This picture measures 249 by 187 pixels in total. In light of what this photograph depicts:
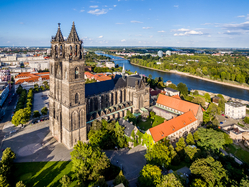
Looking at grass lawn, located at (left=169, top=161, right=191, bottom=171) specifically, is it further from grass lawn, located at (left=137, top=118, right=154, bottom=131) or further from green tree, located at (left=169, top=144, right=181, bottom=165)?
grass lawn, located at (left=137, top=118, right=154, bottom=131)

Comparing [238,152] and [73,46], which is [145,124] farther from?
[73,46]

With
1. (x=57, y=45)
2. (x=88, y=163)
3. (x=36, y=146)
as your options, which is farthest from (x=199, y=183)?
(x=57, y=45)

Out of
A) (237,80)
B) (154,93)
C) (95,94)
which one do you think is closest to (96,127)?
(95,94)

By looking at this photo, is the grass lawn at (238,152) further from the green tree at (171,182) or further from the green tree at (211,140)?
the green tree at (171,182)

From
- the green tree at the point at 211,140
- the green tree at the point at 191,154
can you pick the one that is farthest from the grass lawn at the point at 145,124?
the green tree at the point at 191,154

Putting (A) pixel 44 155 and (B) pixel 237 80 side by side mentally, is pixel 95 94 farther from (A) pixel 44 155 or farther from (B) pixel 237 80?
(B) pixel 237 80

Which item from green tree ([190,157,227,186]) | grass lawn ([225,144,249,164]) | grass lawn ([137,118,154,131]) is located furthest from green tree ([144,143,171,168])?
grass lawn ([225,144,249,164])
